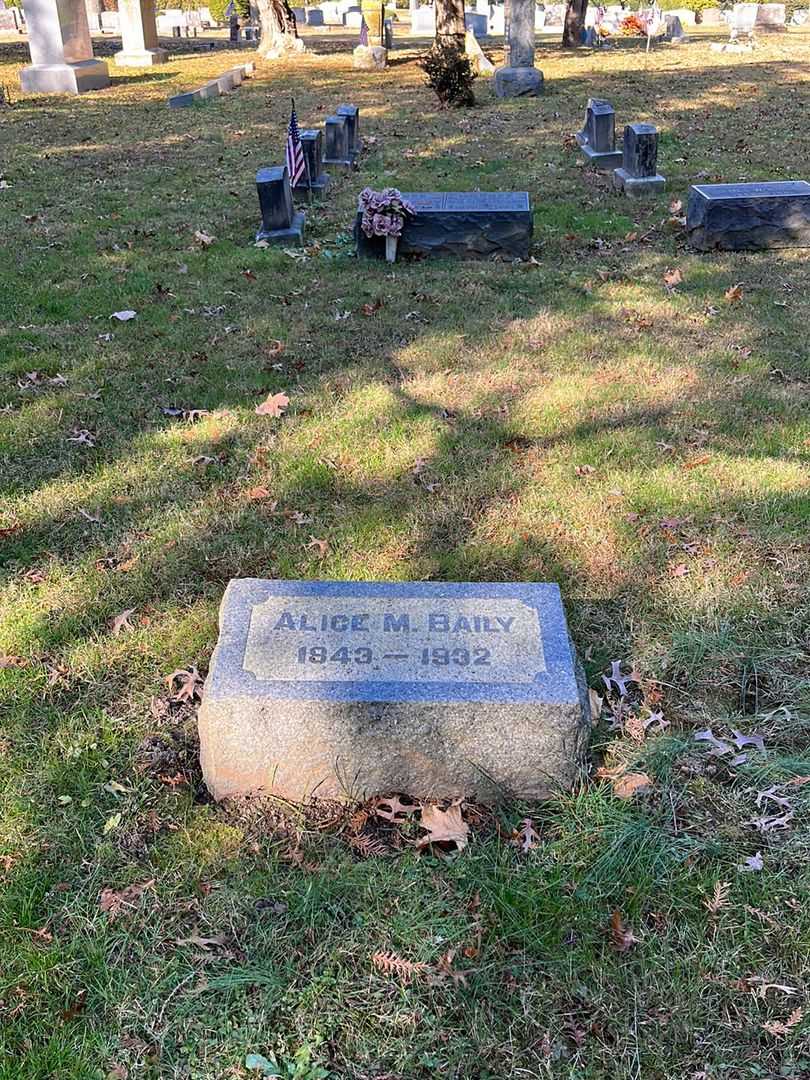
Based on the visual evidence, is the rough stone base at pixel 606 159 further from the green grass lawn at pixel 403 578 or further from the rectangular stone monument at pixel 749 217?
the rectangular stone monument at pixel 749 217

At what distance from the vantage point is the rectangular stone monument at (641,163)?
9750 mm

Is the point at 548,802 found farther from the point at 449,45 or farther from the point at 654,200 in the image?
the point at 449,45

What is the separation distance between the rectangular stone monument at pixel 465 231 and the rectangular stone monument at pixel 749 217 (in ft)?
5.50

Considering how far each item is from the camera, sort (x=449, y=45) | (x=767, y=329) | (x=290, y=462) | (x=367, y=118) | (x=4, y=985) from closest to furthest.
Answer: (x=4, y=985), (x=290, y=462), (x=767, y=329), (x=367, y=118), (x=449, y=45)

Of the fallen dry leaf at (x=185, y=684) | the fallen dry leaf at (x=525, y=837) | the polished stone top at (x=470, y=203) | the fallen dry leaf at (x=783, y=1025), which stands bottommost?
the fallen dry leaf at (x=783, y=1025)

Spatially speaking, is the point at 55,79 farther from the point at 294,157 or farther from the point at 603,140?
the point at 603,140

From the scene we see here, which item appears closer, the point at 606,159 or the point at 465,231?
the point at 465,231

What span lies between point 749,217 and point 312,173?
5.34m

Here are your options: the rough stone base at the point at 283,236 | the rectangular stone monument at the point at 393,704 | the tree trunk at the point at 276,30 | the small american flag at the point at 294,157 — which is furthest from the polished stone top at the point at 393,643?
the tree trunk at the point at 276,30

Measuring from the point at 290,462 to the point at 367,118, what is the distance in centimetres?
1304

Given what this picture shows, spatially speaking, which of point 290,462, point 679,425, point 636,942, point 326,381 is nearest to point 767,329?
point 679,425

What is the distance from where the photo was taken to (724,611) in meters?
3.64

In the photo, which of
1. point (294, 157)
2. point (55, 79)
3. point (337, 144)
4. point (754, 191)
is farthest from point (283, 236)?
point (55, 79)

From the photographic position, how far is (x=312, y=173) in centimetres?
1065
